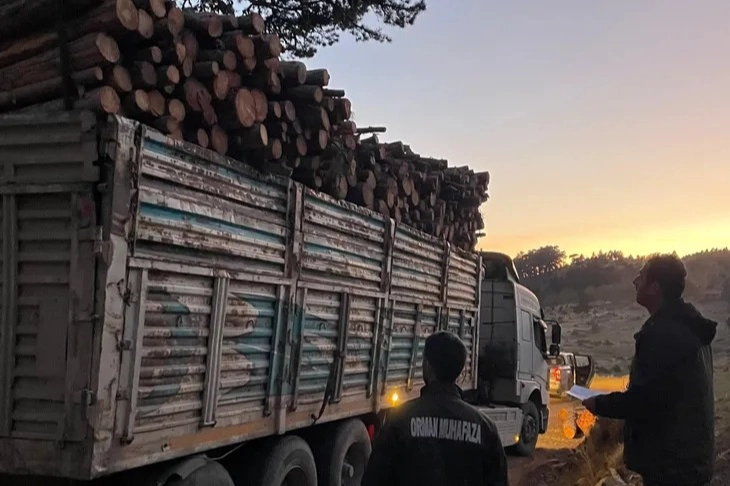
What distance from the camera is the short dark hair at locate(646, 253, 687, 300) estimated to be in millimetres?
4023

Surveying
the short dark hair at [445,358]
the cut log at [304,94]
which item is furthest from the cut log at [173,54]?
the short dark hair at [445,358]

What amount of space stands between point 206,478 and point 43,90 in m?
2.40

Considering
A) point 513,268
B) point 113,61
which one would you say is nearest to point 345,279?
point 113,61

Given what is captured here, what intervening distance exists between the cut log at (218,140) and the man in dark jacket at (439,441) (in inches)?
98.8

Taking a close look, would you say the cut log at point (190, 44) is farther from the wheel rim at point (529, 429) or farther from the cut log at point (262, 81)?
the wheel rim at point (529, 429)

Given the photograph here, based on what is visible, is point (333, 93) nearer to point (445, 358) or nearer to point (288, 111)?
point (288, 111)

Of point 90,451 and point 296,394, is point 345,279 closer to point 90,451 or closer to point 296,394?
point 296,394

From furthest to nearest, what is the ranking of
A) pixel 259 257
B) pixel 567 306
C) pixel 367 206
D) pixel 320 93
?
pixel 567 306
pixel 367 206
pixel 320 93
pixel 259 257

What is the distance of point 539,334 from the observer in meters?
12.6

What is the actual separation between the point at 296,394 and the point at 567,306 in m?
55.2

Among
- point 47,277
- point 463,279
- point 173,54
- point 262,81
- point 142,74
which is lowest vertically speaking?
point 47,277

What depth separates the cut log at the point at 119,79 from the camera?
169 inches

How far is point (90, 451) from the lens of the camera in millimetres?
3627

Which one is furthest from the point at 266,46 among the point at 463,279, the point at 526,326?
the point at 526,326
